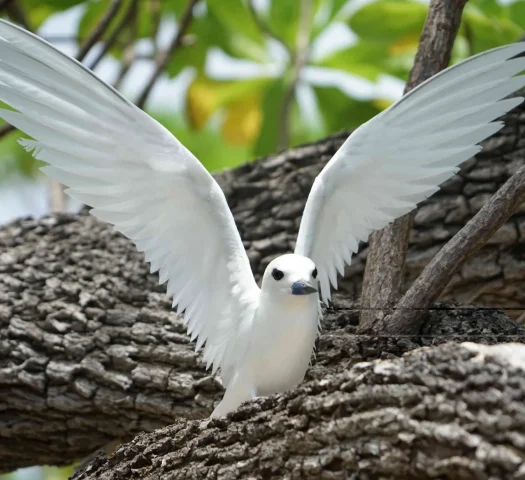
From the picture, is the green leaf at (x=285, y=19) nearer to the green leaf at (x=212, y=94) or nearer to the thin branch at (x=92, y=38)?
the green leaf at (x=212, y=94)

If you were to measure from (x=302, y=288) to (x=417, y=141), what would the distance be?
511 millimetres

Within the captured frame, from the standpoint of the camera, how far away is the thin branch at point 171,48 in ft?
11.8

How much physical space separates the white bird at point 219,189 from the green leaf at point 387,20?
140 centimetres

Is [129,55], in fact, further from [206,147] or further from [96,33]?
[206,147]

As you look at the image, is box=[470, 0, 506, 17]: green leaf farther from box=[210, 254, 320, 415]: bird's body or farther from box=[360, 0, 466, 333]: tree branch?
box=[210, 254, 320, 415]: bird's body

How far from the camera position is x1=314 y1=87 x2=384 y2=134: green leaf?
3.51 meters

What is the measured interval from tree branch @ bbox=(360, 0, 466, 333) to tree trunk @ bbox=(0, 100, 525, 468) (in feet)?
0.40

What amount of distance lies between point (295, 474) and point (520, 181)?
86 cm

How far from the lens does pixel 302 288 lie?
169cm

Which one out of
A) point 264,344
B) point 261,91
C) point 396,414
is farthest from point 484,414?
point 261,91

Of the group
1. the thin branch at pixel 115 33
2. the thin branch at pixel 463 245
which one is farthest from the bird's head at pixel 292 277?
the thin branch at pixel 115 33

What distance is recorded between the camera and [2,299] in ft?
8.43

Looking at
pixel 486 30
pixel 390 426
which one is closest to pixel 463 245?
pixel 390 426

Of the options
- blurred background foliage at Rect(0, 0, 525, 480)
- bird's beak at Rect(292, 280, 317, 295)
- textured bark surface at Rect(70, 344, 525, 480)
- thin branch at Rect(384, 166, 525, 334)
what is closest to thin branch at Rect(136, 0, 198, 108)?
blurred background foliage at Rect(0, 0, 525, 480)
